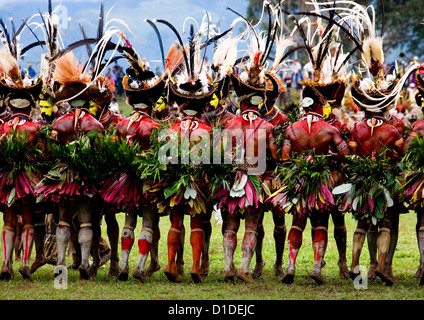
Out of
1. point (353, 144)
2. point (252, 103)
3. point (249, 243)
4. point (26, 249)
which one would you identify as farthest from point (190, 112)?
point (26, 249)

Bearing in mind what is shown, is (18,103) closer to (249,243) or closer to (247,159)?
(247,159)

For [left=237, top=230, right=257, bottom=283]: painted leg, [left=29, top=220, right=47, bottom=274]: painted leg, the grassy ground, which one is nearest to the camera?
the grassy ground

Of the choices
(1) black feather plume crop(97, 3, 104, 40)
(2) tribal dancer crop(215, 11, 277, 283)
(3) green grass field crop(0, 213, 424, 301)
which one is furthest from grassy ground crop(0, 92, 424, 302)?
(1) black feather plume crop(97, 3, 104, 40)

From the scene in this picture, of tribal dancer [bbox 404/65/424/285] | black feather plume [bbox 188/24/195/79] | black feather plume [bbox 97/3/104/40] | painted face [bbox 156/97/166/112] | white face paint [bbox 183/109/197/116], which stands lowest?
tribal dancer [bbox 404/65/424/285]

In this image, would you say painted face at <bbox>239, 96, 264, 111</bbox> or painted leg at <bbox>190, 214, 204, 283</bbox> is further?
painted face at <bbox>239, 96, 264, 111</bbox>

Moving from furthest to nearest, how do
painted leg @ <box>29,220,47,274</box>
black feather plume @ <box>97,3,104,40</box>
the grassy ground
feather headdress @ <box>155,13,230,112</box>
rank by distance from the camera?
painted leg @ <box>29,220,47,274</box>, black feather plume @ <box>97,3,104,40</box>, feather headdress @ <box>155,13,230,112</box>, the grassy ground

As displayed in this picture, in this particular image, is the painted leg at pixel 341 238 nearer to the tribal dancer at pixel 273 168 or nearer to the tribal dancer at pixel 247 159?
the tribal dancer at pixel 273 168

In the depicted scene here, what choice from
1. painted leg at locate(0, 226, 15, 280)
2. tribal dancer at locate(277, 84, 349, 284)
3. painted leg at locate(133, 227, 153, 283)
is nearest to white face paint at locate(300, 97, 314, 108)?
tribal dancer at locate(277, 84, 349, 284)

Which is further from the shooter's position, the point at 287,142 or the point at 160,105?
the point at 160,105

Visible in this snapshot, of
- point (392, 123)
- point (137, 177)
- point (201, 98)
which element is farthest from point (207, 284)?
point (392, 123)

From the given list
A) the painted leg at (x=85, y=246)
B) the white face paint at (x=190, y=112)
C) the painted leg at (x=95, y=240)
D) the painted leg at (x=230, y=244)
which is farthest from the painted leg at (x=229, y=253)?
the painted leg at (x=95, y=240)

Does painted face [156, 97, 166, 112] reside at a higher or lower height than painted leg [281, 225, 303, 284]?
higher

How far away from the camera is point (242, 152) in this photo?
712 centimetres

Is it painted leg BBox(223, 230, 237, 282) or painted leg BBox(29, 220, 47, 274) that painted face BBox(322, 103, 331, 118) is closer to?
painted leg BBox(223, 230, 237, 282)
